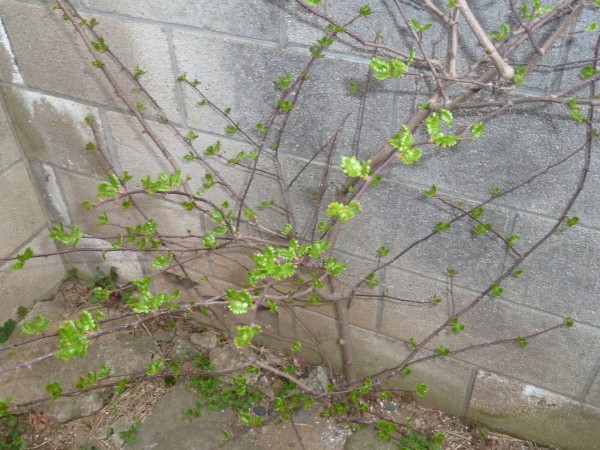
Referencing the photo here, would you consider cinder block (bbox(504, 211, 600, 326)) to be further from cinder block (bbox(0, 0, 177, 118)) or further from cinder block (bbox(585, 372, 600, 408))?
cinder block (bbox(0, 0, 177, 118))

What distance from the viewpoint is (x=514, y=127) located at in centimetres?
153

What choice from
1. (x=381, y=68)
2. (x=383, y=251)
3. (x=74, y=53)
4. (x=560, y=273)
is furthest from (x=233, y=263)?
(x=381, y=68)

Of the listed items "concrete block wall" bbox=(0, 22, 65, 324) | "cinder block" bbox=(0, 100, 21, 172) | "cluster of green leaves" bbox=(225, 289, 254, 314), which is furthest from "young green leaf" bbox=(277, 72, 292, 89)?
"cinder block" bbox=(0, 100, 21, 172)

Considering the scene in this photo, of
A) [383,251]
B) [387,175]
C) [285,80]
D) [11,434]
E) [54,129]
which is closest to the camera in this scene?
[285,80]

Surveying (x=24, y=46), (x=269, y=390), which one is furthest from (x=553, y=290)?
(x=24, y=46)

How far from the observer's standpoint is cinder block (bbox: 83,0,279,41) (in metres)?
1.68

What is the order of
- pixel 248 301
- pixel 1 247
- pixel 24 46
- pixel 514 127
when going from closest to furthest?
pixel 248 301, pixel 514 127, pixel 24 46, pixel 1 247

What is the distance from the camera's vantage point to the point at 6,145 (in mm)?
2475

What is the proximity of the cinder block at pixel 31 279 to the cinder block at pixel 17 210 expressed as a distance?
0.06 meters

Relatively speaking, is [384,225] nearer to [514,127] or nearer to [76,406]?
[514,127]

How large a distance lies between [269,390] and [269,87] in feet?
4.56

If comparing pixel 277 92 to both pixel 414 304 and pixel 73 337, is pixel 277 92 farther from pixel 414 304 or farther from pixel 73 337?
pixel 73 337

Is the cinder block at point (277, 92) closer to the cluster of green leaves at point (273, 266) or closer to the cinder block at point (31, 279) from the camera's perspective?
the cluster of green leaves at point (273, 266)

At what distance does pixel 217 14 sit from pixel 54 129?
1098mm
